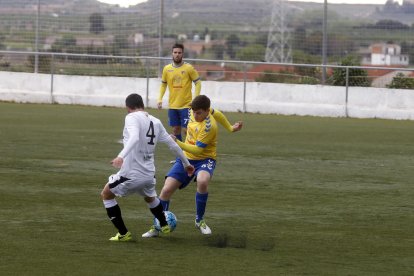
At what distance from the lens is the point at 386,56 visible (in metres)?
42.0

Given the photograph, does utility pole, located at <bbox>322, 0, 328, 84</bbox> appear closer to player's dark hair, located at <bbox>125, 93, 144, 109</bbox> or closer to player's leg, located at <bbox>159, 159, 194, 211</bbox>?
player's leg, located at <bbox>159, 159, 194, 211</bbox>

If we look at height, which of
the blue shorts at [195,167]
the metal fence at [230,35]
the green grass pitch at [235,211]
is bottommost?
the green grass pitch at [235,211]

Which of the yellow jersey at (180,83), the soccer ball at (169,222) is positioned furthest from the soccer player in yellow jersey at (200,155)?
the yellow jersey at (180,83)

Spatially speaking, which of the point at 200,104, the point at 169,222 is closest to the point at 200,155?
the point at 200,104

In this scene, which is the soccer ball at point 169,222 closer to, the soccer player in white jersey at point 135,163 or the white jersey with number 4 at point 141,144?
the soccer player in white jersey at point 135,163

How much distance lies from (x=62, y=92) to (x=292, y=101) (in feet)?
23.8

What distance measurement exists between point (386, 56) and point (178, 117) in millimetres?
23926

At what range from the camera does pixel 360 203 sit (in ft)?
43.2

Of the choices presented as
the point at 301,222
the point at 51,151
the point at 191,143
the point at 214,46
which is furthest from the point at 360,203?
the point at 214,46

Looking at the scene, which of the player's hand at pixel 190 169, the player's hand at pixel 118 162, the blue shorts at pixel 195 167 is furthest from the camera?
the blue shorts at pixel 195 167

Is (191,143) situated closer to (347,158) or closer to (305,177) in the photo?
(305,177)

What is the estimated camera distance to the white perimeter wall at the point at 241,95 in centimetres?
3036

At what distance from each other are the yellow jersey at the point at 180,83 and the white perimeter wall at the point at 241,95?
11592 mm

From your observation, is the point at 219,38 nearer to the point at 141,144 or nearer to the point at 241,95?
the point at 241,95
